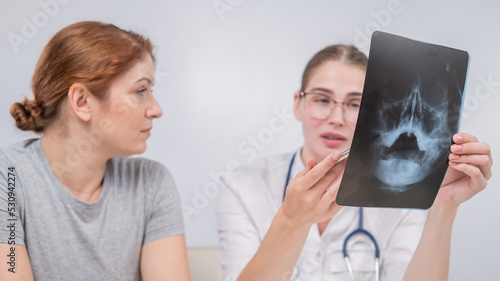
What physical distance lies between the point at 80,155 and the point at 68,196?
0.10 m

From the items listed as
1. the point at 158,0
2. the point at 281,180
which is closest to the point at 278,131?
the point at 281,180

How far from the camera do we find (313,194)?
0.85m

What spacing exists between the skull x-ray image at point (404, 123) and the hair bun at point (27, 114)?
0.75 meters

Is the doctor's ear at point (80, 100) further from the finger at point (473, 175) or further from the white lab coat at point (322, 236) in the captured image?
the finger at point (473, 175)

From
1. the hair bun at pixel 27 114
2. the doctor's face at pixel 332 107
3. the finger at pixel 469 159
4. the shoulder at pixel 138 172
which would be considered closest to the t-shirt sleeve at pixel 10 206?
the hair bun at pixel 27 114

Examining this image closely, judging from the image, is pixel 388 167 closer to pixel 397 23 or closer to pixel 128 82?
pixel 128 82

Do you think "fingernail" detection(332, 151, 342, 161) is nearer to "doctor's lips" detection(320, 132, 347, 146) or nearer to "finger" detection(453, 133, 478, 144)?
"finger" detection(453, 133, 478, 144)

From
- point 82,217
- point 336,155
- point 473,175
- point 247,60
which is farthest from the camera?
point 247,60

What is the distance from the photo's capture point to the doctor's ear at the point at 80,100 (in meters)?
1.09

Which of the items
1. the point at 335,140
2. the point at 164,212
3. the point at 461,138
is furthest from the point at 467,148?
the point at 164,212

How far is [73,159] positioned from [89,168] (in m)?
0.04

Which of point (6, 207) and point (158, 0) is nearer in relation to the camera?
point (6, 207)

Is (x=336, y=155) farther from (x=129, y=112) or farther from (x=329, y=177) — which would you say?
(x=129, y=112)

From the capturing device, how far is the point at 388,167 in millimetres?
821
